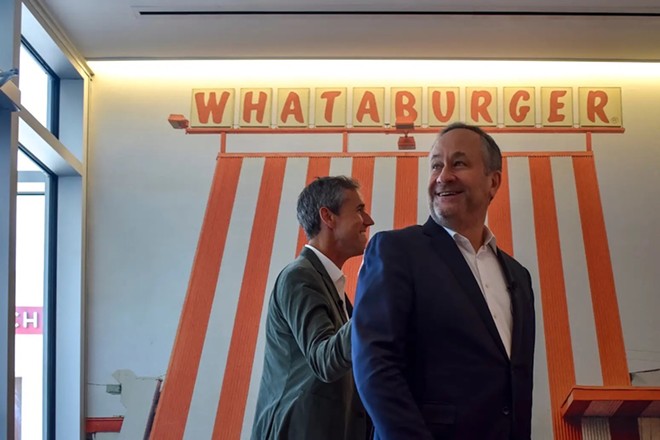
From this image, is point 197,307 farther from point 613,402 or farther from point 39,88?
point 613,402

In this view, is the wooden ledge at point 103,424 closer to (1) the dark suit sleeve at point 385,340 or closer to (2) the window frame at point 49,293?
(2) the window frame at point 49,293

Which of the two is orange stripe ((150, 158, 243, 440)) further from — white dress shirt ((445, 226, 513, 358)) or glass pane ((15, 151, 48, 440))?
white dress shirt ((445, 226, 513, 358))

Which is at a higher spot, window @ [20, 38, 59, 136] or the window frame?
window @ [20, 38, 59, 136]

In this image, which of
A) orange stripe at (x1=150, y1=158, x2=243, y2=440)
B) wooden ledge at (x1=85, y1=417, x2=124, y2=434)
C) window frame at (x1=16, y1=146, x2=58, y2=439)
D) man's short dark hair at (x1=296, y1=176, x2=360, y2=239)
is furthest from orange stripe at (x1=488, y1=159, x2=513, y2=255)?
window frame at (x1=16, y1=146, x2=58, y2=439)

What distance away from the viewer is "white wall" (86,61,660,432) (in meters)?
4.45

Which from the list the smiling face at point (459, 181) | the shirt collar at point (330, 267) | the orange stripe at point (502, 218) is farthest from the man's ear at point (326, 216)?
the orange stripe at point (502, 218)

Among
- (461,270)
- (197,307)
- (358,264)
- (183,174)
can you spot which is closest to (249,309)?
(197,307)

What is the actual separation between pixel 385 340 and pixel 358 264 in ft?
8.58

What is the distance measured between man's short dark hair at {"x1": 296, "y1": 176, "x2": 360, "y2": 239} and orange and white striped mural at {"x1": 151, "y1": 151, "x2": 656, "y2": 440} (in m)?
1.42

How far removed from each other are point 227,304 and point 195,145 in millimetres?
830

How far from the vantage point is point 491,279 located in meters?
2.02

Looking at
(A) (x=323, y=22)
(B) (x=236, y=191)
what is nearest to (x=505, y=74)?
(A) (x=323, y=22)

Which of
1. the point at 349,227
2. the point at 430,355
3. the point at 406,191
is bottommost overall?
the point at 430,355

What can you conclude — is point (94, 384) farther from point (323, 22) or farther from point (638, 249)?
point (638, 249)
